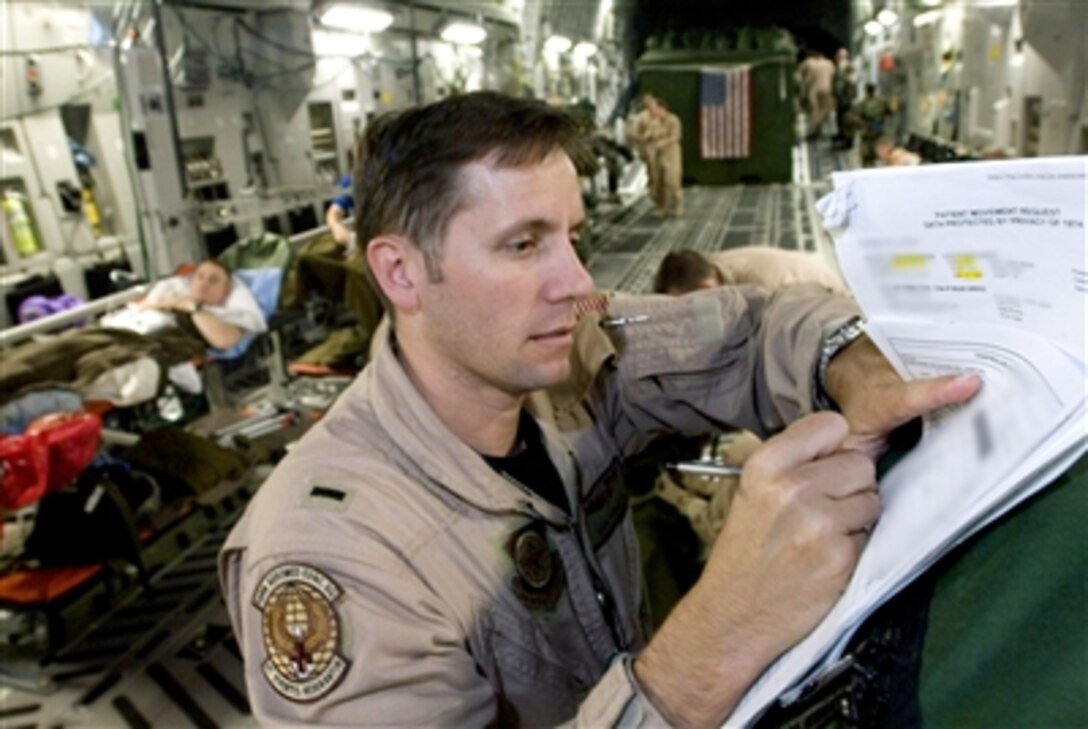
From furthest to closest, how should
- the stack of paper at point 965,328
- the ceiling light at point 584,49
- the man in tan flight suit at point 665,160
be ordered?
the ceiling light at point 584,49
the man in tan flight suit at point 665,160
the stack of paper at point 965,328

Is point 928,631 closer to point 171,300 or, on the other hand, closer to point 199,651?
point 199,651

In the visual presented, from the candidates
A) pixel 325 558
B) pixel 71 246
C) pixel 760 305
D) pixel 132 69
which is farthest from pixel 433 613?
pixel 71 246

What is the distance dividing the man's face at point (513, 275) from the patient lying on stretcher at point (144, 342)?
2.73 metres

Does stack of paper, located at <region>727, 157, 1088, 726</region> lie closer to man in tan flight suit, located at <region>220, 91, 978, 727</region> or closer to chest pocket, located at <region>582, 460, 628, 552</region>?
man in tan flight suit, located at <region>220, 91, 978, 727</region>

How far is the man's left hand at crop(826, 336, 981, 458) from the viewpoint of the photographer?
74 cm

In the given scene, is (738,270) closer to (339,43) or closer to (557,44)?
(339,43)

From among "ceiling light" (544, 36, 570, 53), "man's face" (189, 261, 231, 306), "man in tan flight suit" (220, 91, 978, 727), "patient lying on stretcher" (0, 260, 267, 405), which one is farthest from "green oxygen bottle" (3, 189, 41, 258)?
"ceiling light" (544, 36, 570, 53)

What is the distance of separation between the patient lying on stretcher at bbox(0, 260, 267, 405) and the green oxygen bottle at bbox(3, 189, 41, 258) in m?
2.22

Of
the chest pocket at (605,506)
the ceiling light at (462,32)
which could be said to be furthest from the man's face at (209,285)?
the ceiling light at (462,32)

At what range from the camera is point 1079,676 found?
583mm

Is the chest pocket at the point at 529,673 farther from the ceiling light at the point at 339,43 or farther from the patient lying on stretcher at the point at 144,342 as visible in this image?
the ceiling light at the point at 339,43

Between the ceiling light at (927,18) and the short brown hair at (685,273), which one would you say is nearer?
the short brown hair at (685,273)

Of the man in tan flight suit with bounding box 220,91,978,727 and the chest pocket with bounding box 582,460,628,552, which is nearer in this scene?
the man in tan flight suit with bounding box 220,91,978,727

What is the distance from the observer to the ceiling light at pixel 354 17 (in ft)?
26.9
